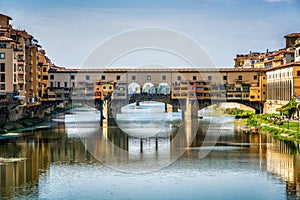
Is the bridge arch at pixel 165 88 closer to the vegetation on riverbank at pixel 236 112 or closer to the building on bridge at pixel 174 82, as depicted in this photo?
the building on bridge at pixel 174 82

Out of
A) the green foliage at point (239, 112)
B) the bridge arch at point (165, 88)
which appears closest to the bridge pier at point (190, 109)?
the bridge arch at point (165, 88)

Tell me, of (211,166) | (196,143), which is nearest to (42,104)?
(196,143)

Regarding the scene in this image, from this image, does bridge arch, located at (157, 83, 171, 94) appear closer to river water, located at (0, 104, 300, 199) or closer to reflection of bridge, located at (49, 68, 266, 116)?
reflection of bridge, located at (49, 68, 266, 116)

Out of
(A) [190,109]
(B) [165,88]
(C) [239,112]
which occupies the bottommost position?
(C) [239,112]

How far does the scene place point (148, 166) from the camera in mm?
30812

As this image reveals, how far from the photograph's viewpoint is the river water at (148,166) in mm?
24391

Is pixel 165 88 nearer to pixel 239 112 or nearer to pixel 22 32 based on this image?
pixel 239 112

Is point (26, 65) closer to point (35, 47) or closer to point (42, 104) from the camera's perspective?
point (35, 47)

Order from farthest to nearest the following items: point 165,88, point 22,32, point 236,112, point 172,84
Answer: point 165,88 < point 236,112 < point 172,84 < point 22,32

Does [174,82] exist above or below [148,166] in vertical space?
above

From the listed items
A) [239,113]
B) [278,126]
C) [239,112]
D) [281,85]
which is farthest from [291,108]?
[239,112]

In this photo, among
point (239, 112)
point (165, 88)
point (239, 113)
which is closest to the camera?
point (239, 113)

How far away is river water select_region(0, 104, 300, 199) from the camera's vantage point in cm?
2439

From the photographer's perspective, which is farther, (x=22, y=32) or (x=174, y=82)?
(x=174, y=82)
